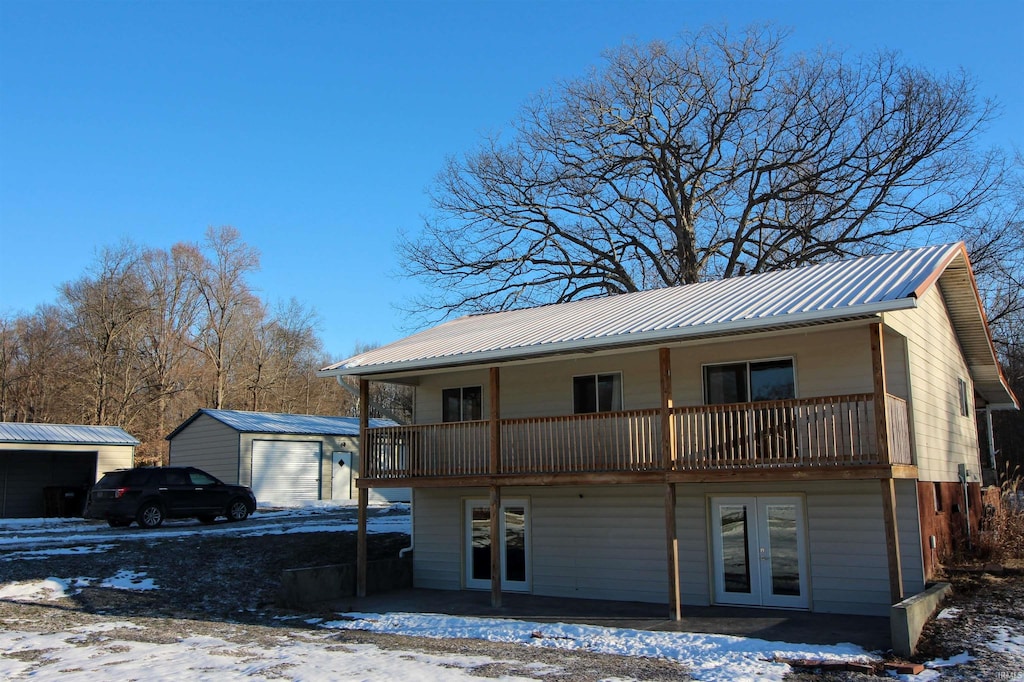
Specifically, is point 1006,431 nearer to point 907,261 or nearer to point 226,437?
point 907,261

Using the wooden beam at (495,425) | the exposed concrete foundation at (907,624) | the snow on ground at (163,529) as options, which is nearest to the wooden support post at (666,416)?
the wooden beam at (495,425)

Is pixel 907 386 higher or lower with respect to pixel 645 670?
higher

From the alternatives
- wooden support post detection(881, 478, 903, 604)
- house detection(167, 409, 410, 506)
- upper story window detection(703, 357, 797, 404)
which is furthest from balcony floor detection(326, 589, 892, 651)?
house detection(167, 409, 410, 506)

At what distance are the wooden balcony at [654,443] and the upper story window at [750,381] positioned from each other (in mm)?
402

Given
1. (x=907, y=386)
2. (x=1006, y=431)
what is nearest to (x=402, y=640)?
(x=907, y=386)

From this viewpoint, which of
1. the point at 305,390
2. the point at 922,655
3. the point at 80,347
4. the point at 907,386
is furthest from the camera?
the point at 305,390

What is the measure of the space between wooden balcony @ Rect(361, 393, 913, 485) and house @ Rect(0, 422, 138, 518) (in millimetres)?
A: 16418

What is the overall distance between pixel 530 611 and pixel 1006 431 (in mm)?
30728

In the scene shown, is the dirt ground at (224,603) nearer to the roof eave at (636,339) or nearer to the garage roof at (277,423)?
the roof eave at (636,339)

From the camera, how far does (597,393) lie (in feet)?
53.9

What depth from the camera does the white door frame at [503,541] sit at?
1697 centimetres

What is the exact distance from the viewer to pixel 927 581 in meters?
13.2

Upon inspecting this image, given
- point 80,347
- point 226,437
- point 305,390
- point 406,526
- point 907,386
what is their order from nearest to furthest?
point 907,386 < point 406,526 < point 226,437 < point 80,347 < point 305,390

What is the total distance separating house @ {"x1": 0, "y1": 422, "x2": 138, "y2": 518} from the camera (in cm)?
2839
